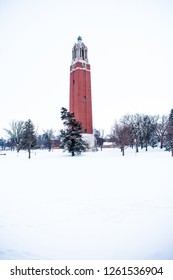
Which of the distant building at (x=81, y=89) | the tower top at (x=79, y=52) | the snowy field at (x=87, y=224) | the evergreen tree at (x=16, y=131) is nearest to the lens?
the snowy field at (x=87, y=224)

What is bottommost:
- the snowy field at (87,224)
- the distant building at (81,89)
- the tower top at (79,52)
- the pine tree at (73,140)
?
the snowy field at (87,224)

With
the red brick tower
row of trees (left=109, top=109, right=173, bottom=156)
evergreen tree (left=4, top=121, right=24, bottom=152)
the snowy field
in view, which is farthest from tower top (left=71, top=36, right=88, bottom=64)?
the snowy field

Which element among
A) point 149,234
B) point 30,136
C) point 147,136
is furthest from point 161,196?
point 147,136

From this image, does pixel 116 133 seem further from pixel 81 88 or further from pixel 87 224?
pixel 87 224

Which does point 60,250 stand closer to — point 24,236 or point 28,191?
point 24,236

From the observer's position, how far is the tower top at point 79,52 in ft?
174

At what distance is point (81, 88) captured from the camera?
51031mm

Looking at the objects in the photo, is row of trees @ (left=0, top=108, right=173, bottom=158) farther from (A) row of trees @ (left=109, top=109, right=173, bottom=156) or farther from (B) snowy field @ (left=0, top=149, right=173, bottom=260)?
(B) snowy field @ (left=0, top=149, right=173, bottom=260)

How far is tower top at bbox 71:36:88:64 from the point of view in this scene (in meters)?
53.0

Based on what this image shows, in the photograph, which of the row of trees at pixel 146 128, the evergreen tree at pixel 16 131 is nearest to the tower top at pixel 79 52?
the row of trees at pixel 146 128

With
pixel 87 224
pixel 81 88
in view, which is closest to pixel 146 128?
pixel 81 88

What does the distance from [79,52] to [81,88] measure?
36.6 ft

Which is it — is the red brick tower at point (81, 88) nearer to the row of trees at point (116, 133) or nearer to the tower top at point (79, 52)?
the tower top at point (79, 52)

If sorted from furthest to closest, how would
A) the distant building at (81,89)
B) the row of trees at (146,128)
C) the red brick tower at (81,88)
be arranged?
the red brick tower at (81,88) → the distant building at (81,89) → the row of trees at (146,128)
